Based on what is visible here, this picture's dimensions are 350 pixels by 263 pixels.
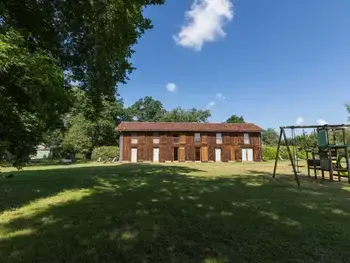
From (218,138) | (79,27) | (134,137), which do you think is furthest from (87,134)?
(79,27)

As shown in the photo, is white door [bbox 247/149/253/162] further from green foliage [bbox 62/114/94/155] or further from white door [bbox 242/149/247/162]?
green foliage [bbox 62/114/94/155]

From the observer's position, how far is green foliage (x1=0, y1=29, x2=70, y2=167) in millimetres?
4594

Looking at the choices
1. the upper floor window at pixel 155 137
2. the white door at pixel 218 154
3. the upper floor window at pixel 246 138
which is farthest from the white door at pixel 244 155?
the upper floor window at pixel 155 137

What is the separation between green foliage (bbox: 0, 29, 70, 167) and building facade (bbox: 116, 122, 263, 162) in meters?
31.6

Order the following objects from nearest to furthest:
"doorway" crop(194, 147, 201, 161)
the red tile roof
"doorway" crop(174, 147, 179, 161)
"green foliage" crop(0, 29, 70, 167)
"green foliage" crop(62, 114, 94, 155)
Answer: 1. "green foliage" crop(0, 29, 70, 167)
2. the red tile roof
3. "doorway" crop(174, 147, 179, 161)
4. "doorway" crop(194, 147, 201, 161)
5. "green foliage" crop(62, 114, 94, 155)

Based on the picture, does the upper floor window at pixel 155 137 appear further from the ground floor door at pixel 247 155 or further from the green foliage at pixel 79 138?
the ground floor door at pixel 247 155

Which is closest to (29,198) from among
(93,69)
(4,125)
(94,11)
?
(4,125)

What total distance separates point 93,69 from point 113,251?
6744 mm

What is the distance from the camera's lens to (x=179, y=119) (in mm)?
65812

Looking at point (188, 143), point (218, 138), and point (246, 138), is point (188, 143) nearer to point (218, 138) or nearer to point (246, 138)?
point (218, 138)

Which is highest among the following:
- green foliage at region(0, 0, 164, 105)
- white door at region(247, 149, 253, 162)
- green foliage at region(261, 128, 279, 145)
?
green foliage at region(261, 128, 279, 145)

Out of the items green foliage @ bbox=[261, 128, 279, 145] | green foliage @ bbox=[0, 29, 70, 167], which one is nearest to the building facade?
green foliage @ bbox=[0, 29, 70, 167]

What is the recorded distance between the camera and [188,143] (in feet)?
128

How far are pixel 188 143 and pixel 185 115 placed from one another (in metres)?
28.8
